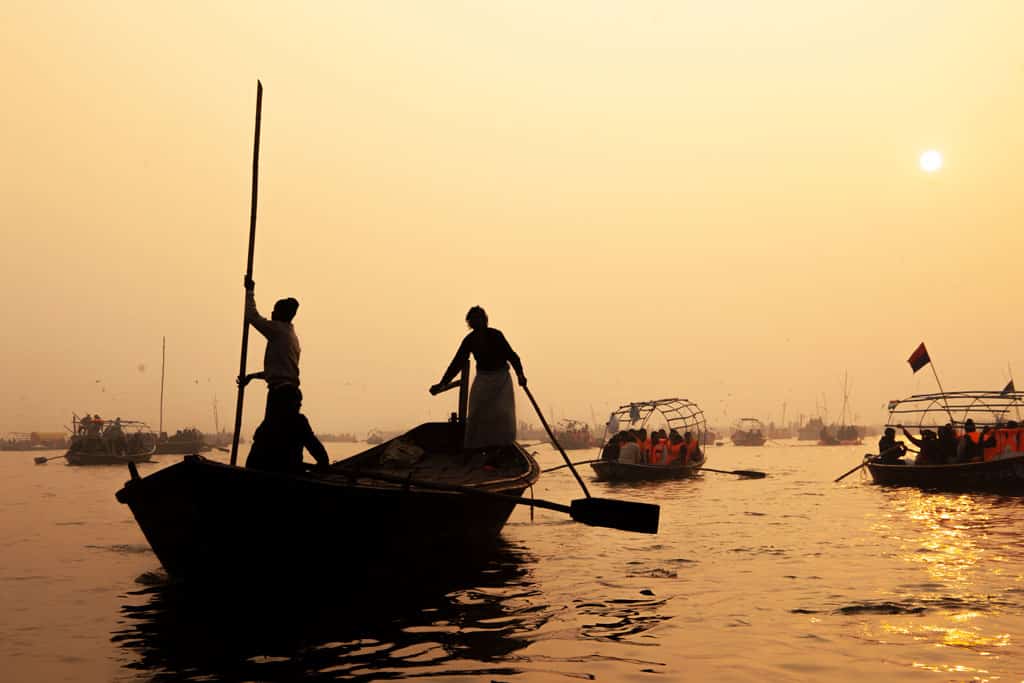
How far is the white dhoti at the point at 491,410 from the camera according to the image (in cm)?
1198

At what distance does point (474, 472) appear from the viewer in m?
12.3

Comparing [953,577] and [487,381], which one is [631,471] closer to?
[487,381]

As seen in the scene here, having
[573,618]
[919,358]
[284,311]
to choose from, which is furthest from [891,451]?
[284,311]

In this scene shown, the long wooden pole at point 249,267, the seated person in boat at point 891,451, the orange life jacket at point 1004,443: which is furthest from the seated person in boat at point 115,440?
the long wooden pole at point 249,267

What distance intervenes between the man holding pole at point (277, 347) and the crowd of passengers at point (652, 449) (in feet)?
80.1

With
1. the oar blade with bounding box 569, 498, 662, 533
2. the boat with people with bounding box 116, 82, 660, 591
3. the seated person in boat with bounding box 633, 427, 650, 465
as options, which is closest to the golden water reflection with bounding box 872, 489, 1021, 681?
the oar blade with bounding box 569, 498, 662, 533

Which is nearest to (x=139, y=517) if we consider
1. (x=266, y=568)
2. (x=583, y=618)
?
(x=266, y=568)

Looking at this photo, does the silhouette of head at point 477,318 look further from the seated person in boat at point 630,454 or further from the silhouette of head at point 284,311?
the seated person in boat at point 630,454

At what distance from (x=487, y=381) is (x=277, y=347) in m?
3.95

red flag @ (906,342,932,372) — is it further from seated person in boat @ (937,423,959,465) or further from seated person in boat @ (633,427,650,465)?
seated person in boat @ (633,427,650,465)

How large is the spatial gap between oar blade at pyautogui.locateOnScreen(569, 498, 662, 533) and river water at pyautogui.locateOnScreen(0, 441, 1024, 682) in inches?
28.0

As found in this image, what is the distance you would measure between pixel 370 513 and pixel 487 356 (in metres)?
4.17

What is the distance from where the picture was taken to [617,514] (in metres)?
9.80

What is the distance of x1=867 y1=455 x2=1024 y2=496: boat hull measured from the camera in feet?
82.2
